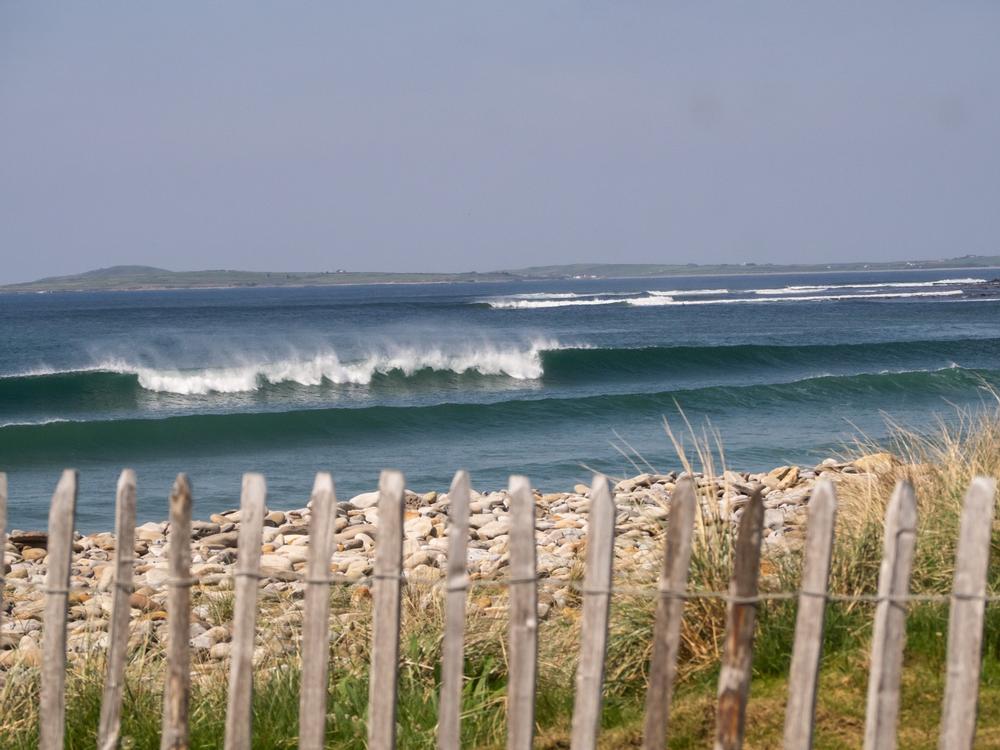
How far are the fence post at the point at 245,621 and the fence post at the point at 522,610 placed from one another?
80cm

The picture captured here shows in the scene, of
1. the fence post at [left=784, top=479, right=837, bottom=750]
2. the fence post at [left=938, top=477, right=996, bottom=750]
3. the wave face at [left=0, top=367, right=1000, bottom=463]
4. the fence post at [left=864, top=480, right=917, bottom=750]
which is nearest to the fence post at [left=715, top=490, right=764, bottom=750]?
the fence post at [left=784, top=479, right=837, bottom=750]

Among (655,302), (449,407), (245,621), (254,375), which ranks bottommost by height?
(245,621)

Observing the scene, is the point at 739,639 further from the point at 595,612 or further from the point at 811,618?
the point at 595,612

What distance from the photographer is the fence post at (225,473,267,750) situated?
11.0 ft

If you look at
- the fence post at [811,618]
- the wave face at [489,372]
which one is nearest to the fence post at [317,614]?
the fence post at [811,618]

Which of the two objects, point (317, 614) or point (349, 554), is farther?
point (349, 554)

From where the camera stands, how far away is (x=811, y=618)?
3135mm

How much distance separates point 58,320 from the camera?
79.2 meters

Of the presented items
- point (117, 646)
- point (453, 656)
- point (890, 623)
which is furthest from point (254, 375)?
point (890, 623)

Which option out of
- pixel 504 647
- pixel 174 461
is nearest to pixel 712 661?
pixel 504 647

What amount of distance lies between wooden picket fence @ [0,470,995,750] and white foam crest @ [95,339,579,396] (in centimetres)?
2307

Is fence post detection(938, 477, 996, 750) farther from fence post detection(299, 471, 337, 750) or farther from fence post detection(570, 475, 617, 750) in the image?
fence post detection(299, 471, 337, 750)

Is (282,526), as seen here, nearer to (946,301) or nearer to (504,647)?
(504,647)

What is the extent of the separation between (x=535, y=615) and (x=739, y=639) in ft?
2.01
